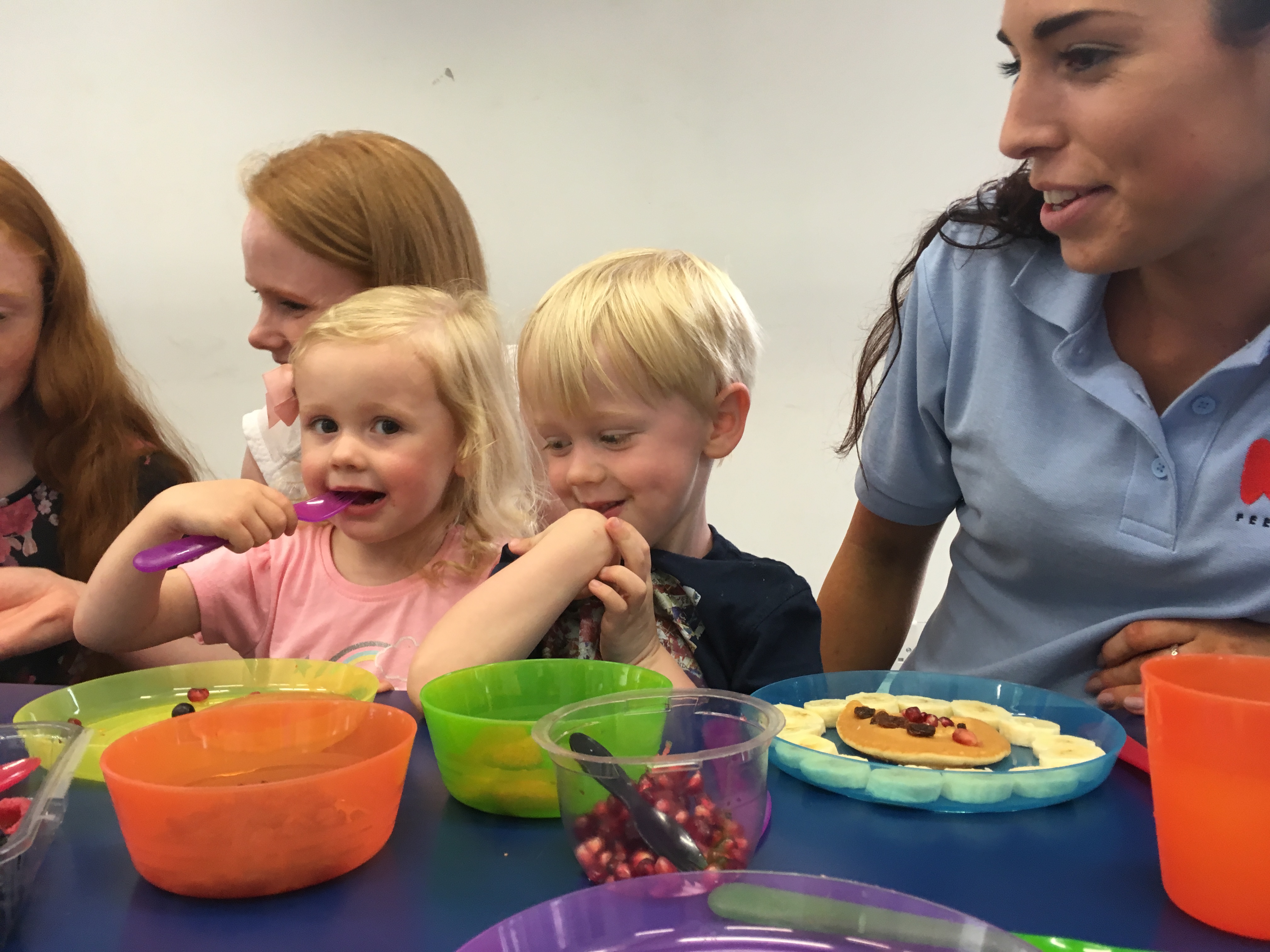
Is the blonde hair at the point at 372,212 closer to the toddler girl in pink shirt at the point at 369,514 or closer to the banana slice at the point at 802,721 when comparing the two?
the toddler girl in pink shirt at the point at 369,514

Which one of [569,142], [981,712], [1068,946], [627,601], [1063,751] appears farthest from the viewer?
[569,142]

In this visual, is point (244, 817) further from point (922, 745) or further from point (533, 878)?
point (922, 745)

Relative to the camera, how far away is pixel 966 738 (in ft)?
2.36

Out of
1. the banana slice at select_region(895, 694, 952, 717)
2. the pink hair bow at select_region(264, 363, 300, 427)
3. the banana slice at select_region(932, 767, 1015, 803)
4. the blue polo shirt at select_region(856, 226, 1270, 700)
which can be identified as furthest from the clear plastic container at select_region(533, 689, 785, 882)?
the pink hair bow at select_region(264, 363, 300, 427)

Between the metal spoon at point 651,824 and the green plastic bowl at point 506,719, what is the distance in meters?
0.08

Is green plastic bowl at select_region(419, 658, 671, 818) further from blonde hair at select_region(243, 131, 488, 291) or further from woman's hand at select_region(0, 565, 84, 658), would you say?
blonde hair at select_region(243, 131, 488, 291)

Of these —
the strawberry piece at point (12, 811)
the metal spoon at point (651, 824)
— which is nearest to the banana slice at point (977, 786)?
the metal spoon at point (651, 824)

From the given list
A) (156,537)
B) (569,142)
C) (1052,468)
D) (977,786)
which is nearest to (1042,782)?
(977,786)

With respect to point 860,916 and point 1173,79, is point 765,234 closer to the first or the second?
point 1173,79

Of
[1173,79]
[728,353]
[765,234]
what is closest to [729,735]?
[728,353]

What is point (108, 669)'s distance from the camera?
4.34 ft

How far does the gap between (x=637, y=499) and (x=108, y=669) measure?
791 mm

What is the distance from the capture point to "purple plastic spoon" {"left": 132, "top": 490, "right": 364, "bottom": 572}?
90cm

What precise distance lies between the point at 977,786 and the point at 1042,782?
4 centimetres
